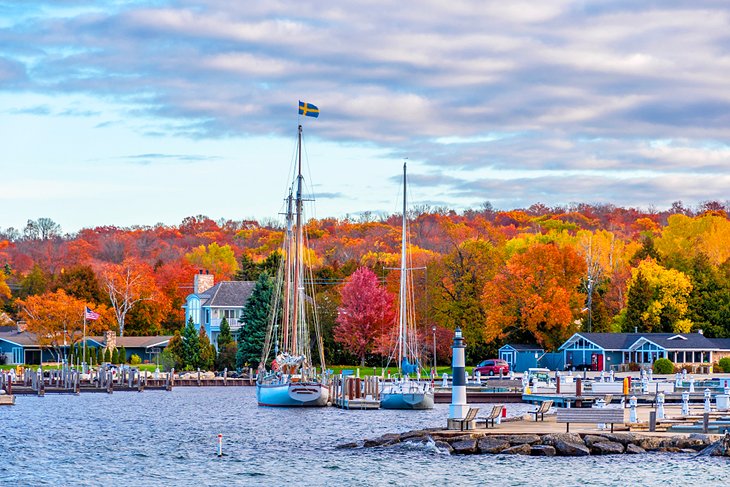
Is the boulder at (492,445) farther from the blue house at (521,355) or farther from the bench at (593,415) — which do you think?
the blue house at (521,355)

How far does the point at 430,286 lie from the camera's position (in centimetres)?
10994

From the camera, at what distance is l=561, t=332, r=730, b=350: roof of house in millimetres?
99938

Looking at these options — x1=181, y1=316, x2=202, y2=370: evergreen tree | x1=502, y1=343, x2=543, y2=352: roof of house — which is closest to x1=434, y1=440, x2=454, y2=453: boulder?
x1=502, y1=343, x2=543, y2=352: roof of house

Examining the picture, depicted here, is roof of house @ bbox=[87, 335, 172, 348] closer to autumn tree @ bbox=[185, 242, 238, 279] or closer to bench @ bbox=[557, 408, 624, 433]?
autumn tree @ bbox=[185, 242, 238, 279]

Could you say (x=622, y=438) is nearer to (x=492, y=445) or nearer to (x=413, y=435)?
(x=492, y=445)

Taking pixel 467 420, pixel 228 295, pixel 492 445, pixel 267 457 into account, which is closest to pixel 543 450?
pixel 492 445

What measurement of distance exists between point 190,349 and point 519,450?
242 ft

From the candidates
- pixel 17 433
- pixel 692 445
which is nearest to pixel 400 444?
pixel 692 445

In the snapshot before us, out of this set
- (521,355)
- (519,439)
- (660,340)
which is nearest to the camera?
(519,439)

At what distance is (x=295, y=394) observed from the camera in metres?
75.1

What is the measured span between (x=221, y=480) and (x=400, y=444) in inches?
320

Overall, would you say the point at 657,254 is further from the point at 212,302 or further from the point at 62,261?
the point at 62,261

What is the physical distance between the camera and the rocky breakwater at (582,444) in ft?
143

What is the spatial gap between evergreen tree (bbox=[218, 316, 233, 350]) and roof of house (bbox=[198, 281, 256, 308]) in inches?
363
